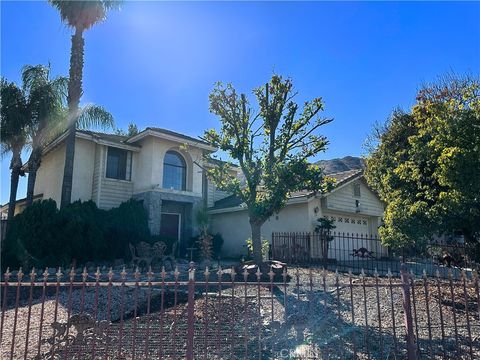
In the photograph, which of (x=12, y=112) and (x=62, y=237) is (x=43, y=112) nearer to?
(x=12, y=112)

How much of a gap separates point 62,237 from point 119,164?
614cm

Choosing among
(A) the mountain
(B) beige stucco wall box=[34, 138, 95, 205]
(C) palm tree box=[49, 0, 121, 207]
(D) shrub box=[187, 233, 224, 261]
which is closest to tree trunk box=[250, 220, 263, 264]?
(D) shrub box=[187, 233, 224, 261]

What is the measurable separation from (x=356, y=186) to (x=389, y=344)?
51.5 ft

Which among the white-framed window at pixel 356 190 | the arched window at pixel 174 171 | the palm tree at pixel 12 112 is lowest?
the white-framed window at pixel 356 190

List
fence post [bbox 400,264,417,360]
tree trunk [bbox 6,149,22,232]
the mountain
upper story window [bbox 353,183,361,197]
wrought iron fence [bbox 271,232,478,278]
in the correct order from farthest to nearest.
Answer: the mountain → tree trunk [bbox 6,149,22,232] → upper story window [bbox 353,183,361,197] → wrought iron fence [bbox 271,232,478,278] → fence post [bbox 400,264,417,360]

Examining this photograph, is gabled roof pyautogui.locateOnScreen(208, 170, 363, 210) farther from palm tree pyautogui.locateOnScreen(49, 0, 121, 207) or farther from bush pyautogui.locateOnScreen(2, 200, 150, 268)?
palm tree pyautogui.locateOnScreen(49, 0, 121, 207)

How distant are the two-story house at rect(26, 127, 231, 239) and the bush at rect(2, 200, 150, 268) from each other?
8.00 feet

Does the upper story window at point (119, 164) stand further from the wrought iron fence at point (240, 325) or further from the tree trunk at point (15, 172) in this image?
the wrought iron fence at point (240, 325)

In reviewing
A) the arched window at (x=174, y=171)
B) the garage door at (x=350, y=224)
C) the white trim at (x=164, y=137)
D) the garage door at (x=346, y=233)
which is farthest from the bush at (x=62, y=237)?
the garage door at (x=350, y=224)

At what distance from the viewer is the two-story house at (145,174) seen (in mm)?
19109

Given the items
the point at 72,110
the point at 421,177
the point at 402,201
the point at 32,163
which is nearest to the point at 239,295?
the point at 402,201

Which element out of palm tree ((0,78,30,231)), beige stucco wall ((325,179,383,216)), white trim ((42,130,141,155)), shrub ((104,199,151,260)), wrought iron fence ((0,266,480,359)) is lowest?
wrought iron fence ((0,266,480,359))

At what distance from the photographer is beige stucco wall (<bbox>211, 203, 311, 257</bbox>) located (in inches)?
730

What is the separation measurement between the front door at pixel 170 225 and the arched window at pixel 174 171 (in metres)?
1.59
